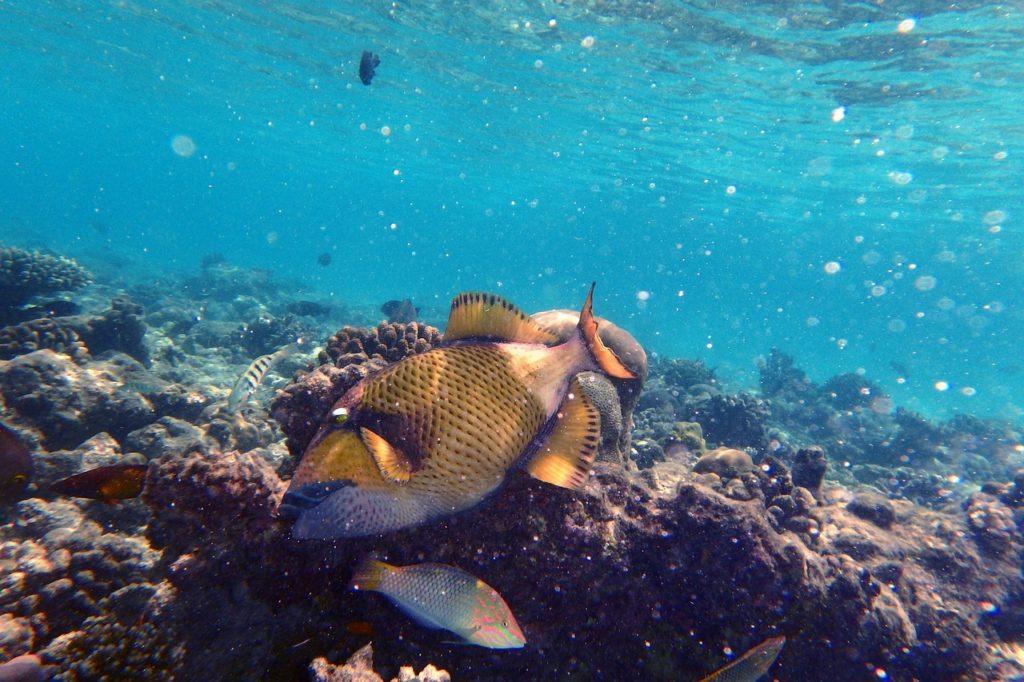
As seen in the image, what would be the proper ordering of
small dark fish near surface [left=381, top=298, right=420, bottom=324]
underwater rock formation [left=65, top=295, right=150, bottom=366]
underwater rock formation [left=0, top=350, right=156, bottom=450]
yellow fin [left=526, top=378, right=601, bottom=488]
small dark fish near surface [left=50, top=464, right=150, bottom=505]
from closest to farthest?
yellow fin [left=526, top=378, right=601, bottom=488] → small dark fish near surface [left=50, top=464, right=150, bottom=505] → underwater rock formation [left=0, top=350, right=156, bottom=450] → underwater rock formation [left=65, top=295, right=150, bottom=366] → small dark fish near surface [left=381, top=298, right=420, bottom=324]

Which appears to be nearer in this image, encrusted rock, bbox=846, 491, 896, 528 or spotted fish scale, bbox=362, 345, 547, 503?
spotted fish scale, bbox=362, 345, 547, 503

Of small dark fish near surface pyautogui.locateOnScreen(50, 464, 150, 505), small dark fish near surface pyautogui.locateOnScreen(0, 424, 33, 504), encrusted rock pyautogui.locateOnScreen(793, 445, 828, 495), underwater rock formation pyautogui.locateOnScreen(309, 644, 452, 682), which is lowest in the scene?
underwater rock formation pyautogui.locateOnScreen(309, 644, 452, 682)

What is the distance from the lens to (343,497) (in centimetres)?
170

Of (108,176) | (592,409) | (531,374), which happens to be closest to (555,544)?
(592,409)

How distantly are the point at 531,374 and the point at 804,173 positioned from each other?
3396 cm

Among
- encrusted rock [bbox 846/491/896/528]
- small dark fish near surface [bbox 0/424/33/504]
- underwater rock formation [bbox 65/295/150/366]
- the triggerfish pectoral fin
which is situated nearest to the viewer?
the triggerfish pectoral fin

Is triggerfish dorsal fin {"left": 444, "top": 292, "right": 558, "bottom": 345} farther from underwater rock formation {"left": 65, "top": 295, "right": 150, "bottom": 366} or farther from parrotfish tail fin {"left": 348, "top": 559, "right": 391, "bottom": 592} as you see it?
underwater rock formation {"left": 65, "top": 295, "right": 150, "bottom": 366}

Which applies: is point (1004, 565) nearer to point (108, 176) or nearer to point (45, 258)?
point (45, 258)

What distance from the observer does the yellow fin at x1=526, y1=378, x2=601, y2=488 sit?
2078mm

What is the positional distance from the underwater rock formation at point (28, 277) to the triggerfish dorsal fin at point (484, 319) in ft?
32.4

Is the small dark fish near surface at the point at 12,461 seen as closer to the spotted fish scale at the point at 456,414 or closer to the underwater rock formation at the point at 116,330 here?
the spotted fish scale at the point at 456,414

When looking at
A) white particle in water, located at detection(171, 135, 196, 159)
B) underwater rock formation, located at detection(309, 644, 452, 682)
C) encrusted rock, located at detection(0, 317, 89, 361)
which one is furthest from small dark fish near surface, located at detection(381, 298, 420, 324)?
white particle in water, located at detection(171, 135, 196, 159)

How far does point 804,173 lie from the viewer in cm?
2955

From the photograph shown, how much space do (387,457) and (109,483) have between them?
1.83 meters
